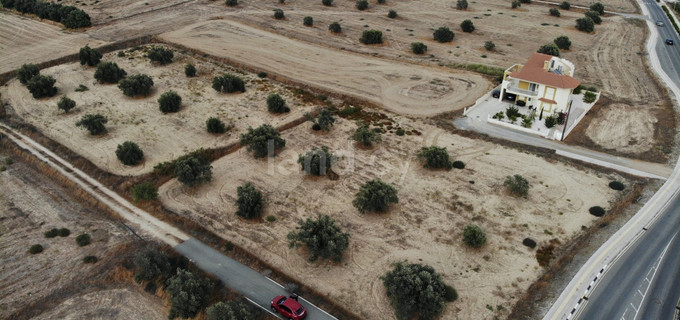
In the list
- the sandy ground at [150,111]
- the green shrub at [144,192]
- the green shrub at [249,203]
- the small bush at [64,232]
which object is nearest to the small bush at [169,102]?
the sandy ground at [150,111]

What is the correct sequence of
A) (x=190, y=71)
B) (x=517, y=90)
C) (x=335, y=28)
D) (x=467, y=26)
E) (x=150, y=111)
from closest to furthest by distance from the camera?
(x=517, y=90)
(x=150, y=111)
(x=190, y=71)
(x=335, y=28)
(x=467, y=26)

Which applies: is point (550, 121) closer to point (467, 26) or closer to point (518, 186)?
point (518, 186)

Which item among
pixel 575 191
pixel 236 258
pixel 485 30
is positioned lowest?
pixel 236 258

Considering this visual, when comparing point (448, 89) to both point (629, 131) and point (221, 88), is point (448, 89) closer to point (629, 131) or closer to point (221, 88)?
point (629, 131)

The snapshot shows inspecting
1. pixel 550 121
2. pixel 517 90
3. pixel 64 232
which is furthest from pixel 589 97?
pixel 64 232

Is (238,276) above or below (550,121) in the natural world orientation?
below

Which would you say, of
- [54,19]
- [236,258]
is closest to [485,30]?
[236,258]
